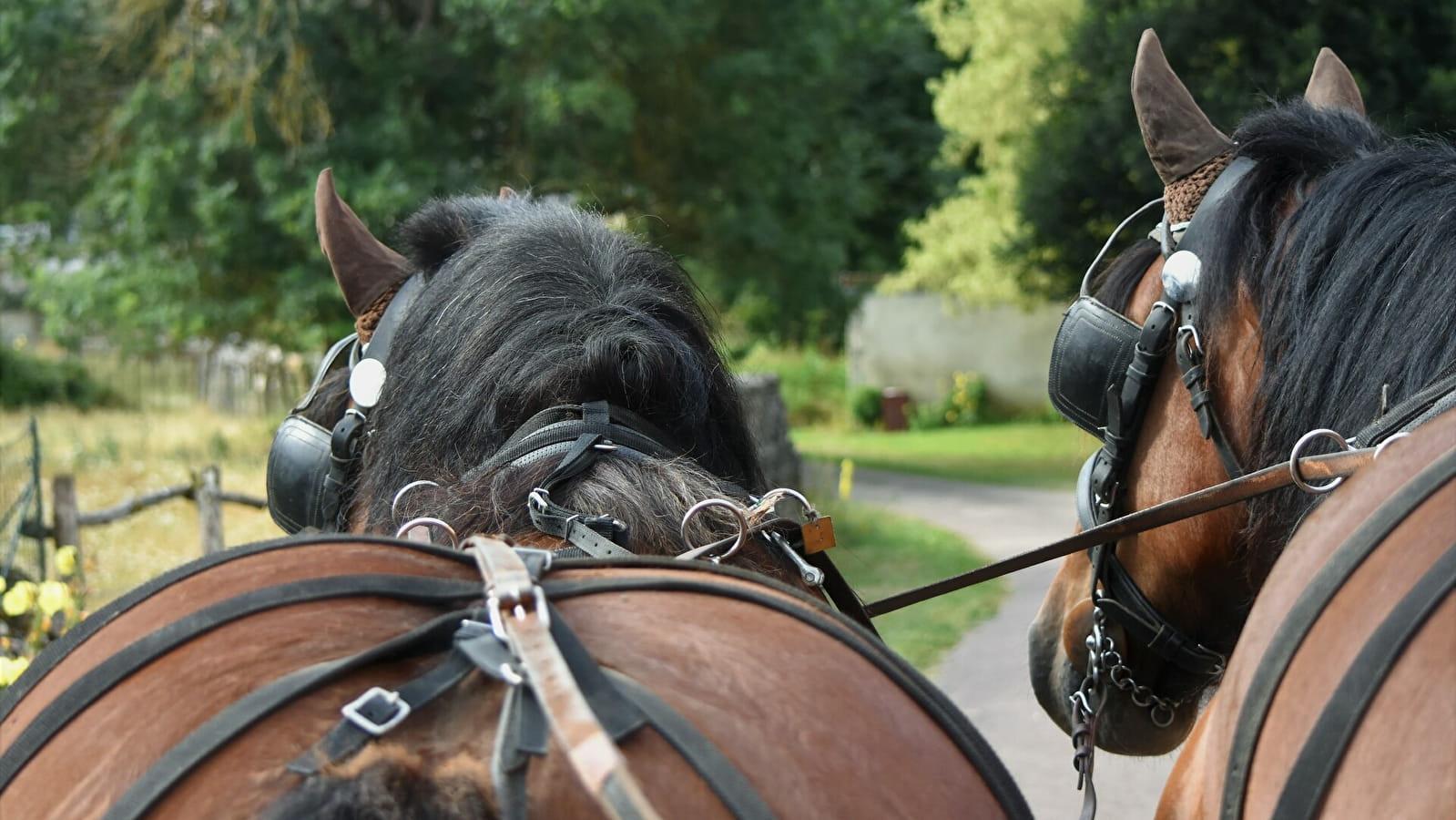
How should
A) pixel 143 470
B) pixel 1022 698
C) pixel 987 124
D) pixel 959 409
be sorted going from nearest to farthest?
pixel 1022 698
pixel 143 470
pixel 987 124
pixel 959 409

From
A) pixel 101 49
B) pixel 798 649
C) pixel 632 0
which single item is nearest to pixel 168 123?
pixel 101 49

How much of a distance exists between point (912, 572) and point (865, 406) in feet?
48.7

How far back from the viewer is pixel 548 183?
12.2 meters

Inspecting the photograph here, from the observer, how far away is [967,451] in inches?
800

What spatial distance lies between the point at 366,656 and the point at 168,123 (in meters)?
11.6

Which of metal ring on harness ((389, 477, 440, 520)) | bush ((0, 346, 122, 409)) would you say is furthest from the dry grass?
metal ring on harness ((389, 477, 440, 520))

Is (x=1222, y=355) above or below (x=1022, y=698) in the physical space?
above

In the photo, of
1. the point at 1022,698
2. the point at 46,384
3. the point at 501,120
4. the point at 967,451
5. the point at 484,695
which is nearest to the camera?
the point at 484,695

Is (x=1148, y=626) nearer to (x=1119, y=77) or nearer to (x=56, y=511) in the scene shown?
(x=56, y=511)

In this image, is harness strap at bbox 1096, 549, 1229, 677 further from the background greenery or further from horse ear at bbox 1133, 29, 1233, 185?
the background greenery

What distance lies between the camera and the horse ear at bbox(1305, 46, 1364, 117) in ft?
8.27

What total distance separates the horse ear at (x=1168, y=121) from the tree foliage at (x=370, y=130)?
8.06m

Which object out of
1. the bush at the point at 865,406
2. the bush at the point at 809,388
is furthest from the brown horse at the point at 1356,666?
the bush at the point at 809,388

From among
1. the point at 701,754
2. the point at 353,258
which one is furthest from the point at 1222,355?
the point at 353,258
